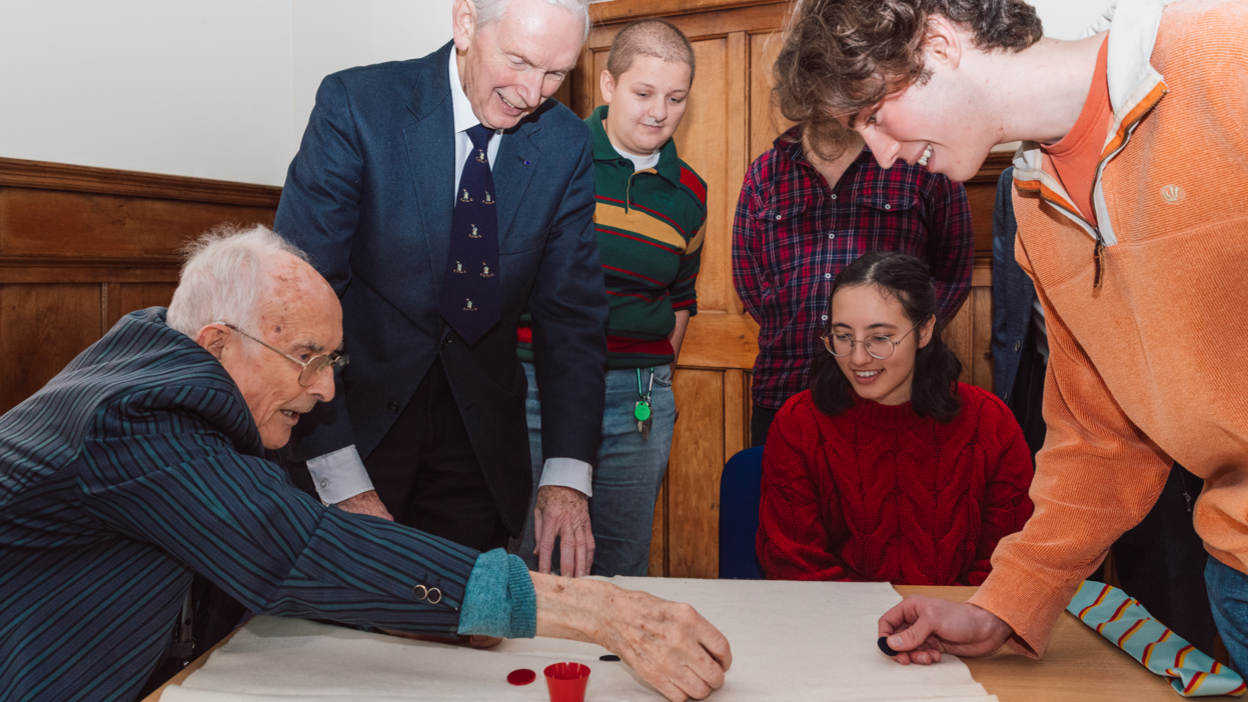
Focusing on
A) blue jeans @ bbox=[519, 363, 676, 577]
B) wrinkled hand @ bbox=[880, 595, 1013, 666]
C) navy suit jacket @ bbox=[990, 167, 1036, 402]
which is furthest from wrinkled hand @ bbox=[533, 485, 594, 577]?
navy suit jacket @ bbox=[990, 167, 1036, 402]

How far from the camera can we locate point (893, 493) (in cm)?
190

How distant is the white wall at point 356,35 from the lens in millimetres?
3279

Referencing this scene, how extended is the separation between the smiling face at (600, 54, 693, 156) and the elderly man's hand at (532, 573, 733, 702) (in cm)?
164

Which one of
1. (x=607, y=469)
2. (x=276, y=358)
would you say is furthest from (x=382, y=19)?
(x=276, y=358)

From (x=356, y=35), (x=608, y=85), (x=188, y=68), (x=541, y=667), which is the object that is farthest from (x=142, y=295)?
(x=541, y=667)

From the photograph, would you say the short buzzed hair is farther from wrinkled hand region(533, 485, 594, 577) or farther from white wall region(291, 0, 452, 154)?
wrinkled hand region(533, 485, 594, 577)

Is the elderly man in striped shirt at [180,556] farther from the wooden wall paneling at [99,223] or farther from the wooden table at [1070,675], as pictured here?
the wooden wall paneling at [99,223]

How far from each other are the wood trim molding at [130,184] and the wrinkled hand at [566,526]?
1.97 m

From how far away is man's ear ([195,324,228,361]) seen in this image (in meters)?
1.22

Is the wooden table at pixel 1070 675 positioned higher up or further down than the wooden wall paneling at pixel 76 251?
further down

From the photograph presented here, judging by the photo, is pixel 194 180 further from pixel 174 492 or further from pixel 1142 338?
pixel 1142 338

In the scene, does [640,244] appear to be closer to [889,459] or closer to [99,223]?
[889,459]

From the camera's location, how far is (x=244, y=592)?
1013mm

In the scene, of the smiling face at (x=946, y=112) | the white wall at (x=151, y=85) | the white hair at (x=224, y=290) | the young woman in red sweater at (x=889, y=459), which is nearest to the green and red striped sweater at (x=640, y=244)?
the young woman in red sweater at (x=889, y=459)
